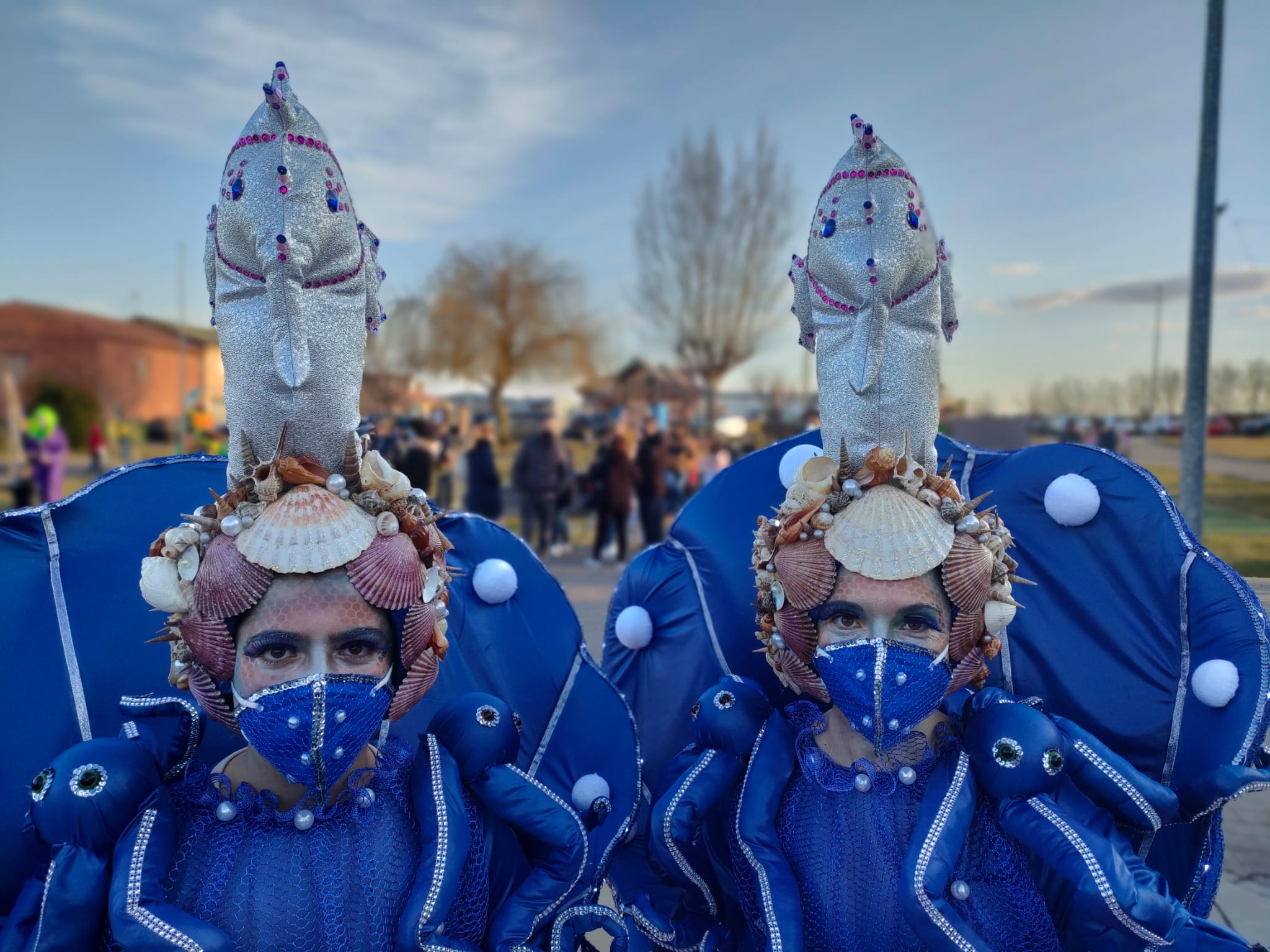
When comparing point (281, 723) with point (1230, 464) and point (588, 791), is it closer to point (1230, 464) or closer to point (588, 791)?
point (588, 791)

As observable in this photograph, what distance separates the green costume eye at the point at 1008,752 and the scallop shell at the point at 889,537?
1.41 feet

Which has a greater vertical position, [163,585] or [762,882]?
[163,585]

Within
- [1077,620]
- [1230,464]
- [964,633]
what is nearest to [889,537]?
[964,633]

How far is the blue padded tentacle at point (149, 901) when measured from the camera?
61.1 inches

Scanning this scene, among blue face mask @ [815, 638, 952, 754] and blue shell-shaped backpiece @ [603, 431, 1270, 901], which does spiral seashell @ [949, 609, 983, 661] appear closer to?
blue face mask @ [815, 638, 952, 754]

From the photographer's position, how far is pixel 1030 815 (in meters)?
1.85

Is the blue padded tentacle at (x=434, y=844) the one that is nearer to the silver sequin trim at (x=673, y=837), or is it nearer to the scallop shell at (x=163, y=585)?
the silver sequin trim at (x=673, y=837)

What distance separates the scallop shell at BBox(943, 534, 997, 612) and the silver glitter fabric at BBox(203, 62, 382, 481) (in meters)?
1.30

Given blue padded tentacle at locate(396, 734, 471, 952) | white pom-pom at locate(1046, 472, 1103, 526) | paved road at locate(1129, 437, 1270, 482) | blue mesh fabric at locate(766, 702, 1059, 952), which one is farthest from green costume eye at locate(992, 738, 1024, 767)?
paved road at locate(1129, 437, 1270, 482)

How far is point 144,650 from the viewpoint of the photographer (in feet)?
7.00

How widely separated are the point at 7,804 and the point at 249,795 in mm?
623

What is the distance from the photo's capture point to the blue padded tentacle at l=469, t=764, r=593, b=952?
1946mm

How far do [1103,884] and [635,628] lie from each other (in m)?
1.34

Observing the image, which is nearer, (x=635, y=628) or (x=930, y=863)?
(x=930, y=863)
